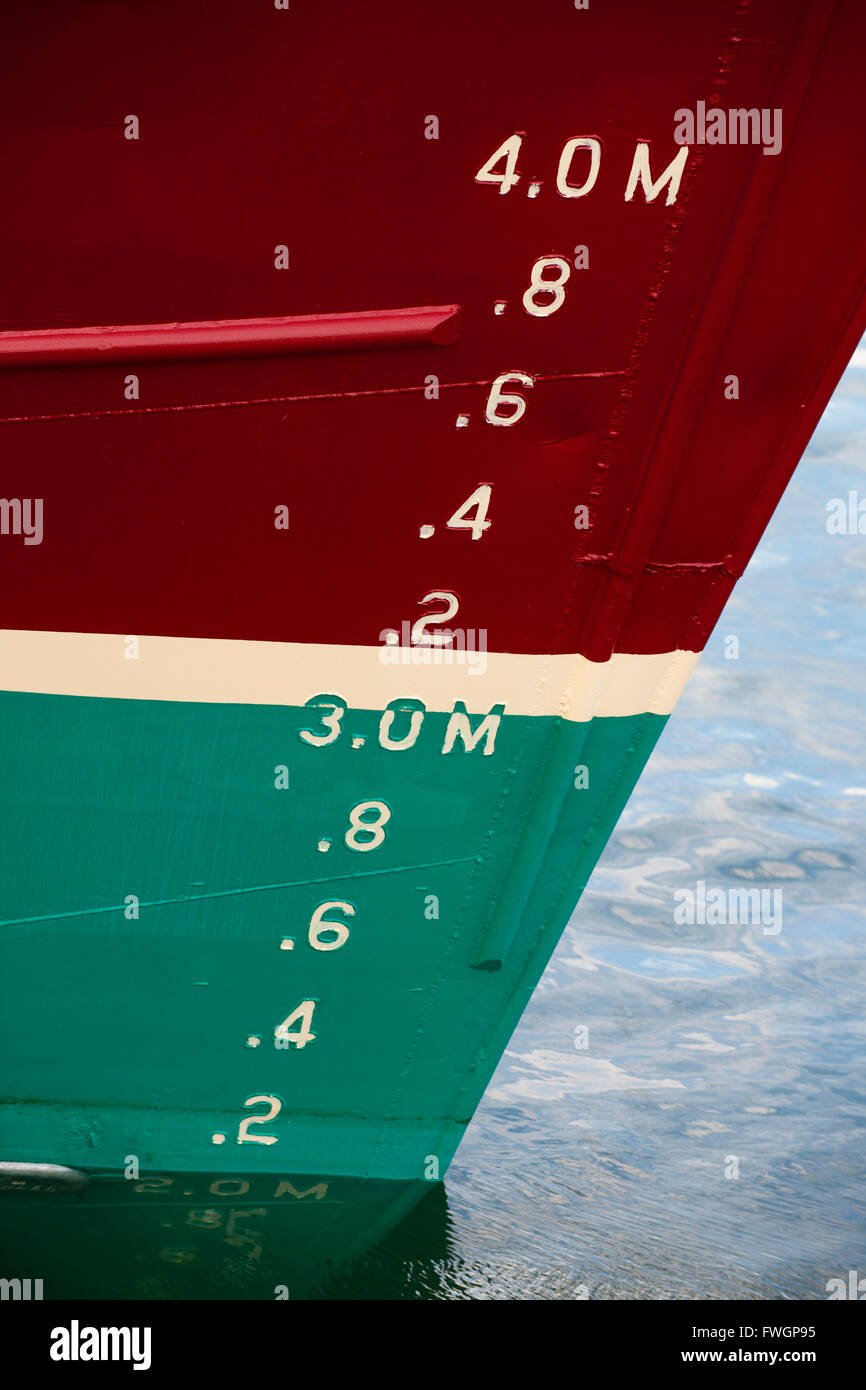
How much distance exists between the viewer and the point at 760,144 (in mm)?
2057

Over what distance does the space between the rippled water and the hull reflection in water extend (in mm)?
165

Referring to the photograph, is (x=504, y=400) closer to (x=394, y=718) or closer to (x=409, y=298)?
(x=409, y=298)

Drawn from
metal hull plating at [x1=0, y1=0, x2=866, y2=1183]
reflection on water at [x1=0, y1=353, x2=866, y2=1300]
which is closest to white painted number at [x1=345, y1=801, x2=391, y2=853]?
metal hull plating at [x1=0, y1=0, x2=866, y2=1183]

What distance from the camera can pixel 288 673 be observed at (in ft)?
8.07

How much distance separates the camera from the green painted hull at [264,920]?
8.32 ft

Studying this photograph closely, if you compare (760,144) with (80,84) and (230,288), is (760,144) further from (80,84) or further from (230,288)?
(80,84)

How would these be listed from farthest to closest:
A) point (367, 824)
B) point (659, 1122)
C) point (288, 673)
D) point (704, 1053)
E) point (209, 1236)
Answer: point (704, 1053)
point (659, 1122)
point (209, 1236)
point (367, 824)
point (288, 673)

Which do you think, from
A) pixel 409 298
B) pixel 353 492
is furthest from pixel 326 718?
pixel 409 298

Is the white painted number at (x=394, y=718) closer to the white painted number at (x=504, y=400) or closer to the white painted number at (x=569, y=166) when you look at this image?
the white painted number at (x=504, y=400)

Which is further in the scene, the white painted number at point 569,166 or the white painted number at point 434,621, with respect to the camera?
the white painted number at point 434,621

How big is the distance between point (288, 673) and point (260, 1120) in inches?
40.9

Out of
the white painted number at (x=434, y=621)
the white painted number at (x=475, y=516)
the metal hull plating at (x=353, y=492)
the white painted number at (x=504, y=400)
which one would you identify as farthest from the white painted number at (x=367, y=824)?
the white painted number at (x=504, y=400)

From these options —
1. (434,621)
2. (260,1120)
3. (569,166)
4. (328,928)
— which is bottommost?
(260,1120)

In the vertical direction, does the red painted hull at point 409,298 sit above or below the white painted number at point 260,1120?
above
